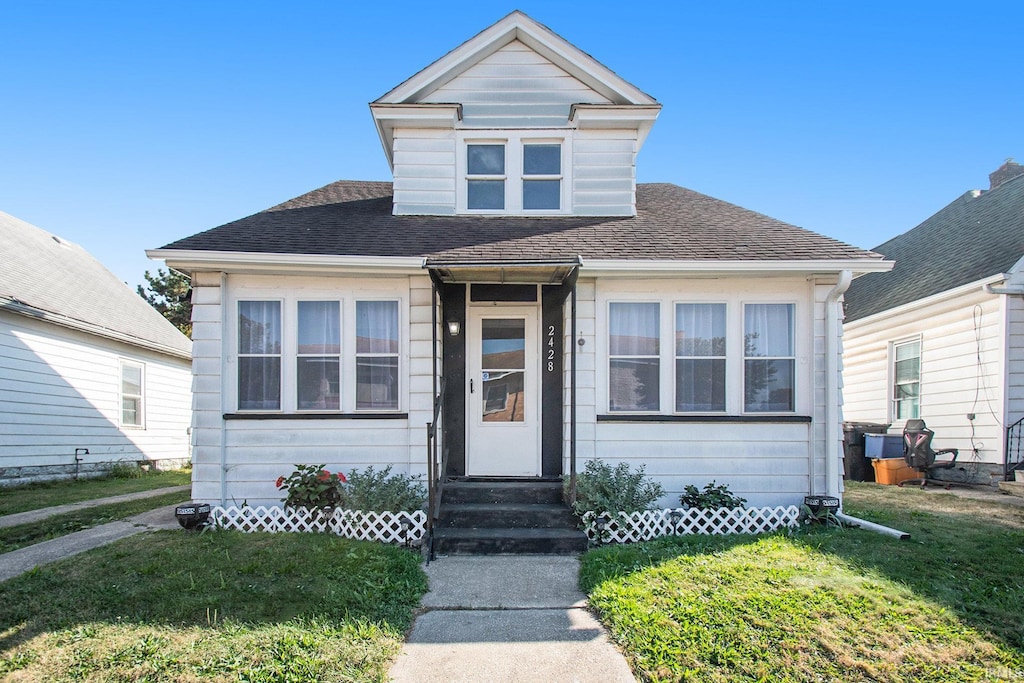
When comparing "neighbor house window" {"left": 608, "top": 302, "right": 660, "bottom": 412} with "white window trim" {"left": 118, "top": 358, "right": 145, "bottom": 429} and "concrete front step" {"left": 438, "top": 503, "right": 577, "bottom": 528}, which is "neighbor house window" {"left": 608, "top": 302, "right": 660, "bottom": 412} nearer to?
"concrete front step" {"left": 438, "top": 503, "right": 577, "bottom": 528}

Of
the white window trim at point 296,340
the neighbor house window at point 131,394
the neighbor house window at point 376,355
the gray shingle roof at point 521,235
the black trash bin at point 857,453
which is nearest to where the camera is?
the gray shingle roof at point 521,235

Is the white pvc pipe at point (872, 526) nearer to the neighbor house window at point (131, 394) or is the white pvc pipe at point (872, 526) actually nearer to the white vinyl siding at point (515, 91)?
the white vinyl siding at point (515, 91)

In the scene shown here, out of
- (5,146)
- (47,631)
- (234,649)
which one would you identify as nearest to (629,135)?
(234,649)

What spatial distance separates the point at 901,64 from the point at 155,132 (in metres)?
16.0

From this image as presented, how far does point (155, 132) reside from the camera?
1412 centimetres

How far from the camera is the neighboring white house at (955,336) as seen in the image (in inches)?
385

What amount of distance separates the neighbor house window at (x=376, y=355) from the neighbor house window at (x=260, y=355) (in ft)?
3.19

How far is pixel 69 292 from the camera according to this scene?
45.6 ft

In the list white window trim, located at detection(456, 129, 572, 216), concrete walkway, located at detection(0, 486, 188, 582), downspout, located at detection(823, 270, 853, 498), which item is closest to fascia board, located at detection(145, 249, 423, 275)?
white window trim, located at detection(456, 129, 572, 216)

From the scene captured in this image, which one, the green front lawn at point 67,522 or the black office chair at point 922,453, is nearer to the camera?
the green front lawn at point 67,522

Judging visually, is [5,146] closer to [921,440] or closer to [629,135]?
[629,135]

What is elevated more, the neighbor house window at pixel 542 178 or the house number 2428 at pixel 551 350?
the neighbor house window at pixel 542 178

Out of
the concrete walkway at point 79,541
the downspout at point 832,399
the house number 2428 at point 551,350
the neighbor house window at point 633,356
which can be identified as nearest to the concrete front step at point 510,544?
the neighbor house window at point 633,356

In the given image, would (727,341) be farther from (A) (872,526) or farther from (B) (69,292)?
(B) (69,292)
